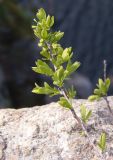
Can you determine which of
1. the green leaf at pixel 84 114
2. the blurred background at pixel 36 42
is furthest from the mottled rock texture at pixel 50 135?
the blurred background at pixel 36 42

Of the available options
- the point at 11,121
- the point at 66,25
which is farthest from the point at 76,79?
the point at 11,121

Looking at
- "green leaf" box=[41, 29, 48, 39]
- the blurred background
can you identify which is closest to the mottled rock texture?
"green leaf" box=[41, 29, 48, 39]

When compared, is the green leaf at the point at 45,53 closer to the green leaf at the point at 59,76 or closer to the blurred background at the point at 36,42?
the green leaf at the point at 59,76

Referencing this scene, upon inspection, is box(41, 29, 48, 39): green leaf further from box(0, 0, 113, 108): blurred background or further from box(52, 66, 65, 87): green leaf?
box(0, 0, 113, 108): blurred background

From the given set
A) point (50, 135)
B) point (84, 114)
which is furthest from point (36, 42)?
point (84, 114)

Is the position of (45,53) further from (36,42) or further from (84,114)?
(36,42)

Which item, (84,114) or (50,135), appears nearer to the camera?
(84,114)
